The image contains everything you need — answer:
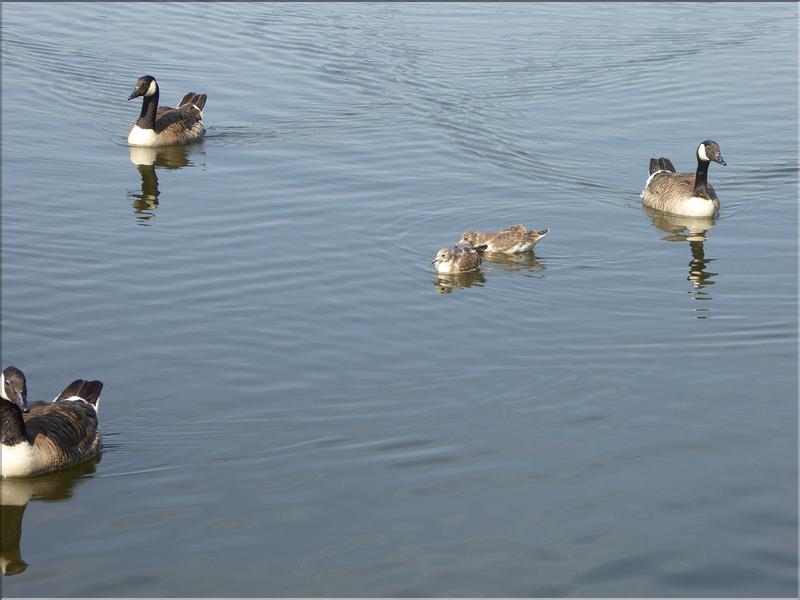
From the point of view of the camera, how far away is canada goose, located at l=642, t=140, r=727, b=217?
58.3ft

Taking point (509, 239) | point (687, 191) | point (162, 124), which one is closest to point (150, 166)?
point (162, 124)

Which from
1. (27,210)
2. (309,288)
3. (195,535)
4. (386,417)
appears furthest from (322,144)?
(195,535)

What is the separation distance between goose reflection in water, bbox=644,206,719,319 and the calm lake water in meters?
0.06

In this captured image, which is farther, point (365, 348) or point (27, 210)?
point (27, 210)

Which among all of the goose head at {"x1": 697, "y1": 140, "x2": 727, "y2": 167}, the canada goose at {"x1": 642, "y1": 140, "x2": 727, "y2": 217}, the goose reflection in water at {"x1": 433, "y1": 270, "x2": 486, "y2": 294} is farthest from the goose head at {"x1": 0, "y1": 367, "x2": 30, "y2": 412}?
the goose head at {"x1": 697, "y1": 140, "x2": 727, "y2": 167}

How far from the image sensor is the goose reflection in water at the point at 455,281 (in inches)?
574

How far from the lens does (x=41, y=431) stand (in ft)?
33.9

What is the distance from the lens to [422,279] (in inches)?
584

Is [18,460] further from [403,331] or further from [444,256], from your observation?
[444,256]

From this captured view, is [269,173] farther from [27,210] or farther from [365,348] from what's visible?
[365,348]

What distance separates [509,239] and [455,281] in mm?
1102

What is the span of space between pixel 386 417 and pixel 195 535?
2.43 m

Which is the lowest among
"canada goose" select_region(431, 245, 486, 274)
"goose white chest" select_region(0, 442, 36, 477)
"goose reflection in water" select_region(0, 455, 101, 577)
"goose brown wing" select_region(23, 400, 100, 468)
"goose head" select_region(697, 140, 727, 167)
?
"goose reflection in water" select_region(0, 455, 101, 577)

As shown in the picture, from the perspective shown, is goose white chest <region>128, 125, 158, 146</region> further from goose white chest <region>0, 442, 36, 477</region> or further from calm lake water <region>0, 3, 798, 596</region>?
goose white chest <region>0, 442, 36, 477</region>
